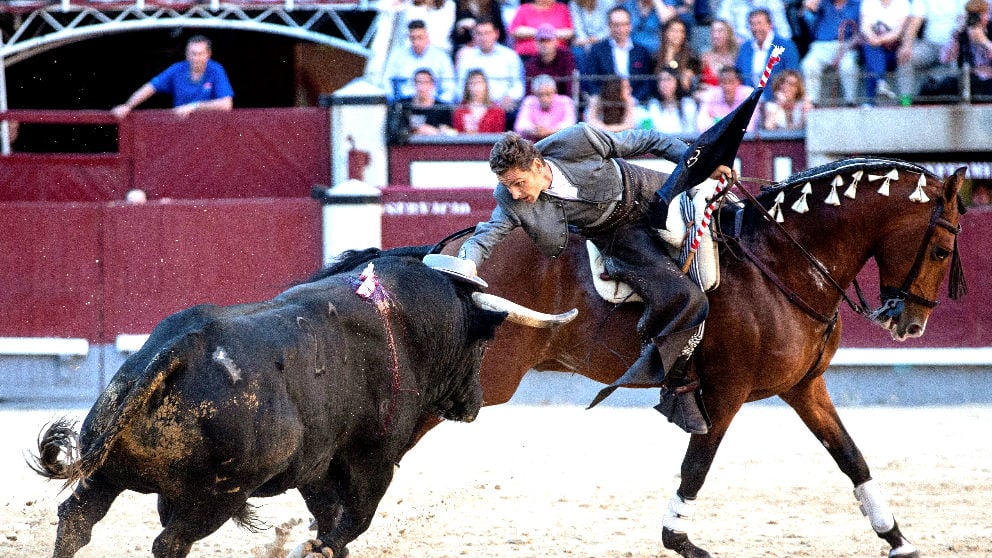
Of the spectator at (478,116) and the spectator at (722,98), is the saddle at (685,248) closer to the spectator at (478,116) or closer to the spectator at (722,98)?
the spectator at (722,98)

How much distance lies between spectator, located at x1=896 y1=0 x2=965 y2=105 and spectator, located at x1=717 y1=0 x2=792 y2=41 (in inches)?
37.0

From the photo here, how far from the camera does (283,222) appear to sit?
30.6 feet

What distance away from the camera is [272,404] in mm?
3451

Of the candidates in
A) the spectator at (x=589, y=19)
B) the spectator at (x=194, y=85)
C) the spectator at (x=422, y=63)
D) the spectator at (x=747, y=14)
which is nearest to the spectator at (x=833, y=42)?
the spectator at (x=747, y=14)

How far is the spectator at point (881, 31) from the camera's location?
9922 millimetres

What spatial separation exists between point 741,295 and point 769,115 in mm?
4788

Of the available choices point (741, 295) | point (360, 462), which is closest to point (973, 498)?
point (741, 295)

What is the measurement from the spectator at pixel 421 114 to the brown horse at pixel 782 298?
4.27m

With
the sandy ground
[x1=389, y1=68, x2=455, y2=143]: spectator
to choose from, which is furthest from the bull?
[x1=389, y1=68, x2=455, y2=143]: spectator

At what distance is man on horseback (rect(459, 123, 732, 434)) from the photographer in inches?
197

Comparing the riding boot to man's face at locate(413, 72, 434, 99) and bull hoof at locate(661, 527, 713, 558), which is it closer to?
bull hoof at locate(661, 527, 713, 558)

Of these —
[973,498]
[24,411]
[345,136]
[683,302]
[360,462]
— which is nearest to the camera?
[360,462]

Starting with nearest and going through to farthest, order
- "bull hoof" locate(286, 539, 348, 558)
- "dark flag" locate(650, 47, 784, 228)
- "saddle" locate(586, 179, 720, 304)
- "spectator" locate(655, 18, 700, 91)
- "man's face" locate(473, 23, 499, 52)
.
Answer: "bull hoof" locate(286, 539, 348, 558) → "dark flag" locate(650, 47, 784, 228) → "saddle" locate(586, 179, 720, 304) → "spectator" locate(655, 18, 700, 91) → "man's face" locate(473, 23, 499, 52)

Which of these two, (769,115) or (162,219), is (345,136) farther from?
(769,115)
